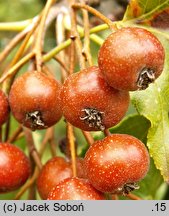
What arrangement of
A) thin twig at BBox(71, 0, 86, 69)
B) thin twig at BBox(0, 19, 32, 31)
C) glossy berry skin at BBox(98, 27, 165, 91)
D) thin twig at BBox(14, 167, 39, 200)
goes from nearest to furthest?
glossy berry skin at BBox(98, 27, 165, 91) < thin twig at BBox(71, 0, 86, 69) < thin twig at BBox(14, 167, 39, 200) < thin twig at BBox(0, 19, 32, 31)

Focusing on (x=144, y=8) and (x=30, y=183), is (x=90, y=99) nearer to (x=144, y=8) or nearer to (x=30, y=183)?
(x=144, y=8)

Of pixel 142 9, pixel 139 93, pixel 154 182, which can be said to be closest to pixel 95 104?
pixel 139 93

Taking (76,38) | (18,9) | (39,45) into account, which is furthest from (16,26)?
(18,9)

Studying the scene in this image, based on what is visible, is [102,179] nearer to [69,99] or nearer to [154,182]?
[69,99]

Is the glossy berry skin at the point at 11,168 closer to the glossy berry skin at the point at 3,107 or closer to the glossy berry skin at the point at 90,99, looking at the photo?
the glossy berry skin at the point at 3,107

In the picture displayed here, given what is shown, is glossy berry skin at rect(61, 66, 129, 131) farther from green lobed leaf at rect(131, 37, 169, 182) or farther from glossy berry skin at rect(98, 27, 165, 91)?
green lobed leaf at rect(131, 37, 169, 182)

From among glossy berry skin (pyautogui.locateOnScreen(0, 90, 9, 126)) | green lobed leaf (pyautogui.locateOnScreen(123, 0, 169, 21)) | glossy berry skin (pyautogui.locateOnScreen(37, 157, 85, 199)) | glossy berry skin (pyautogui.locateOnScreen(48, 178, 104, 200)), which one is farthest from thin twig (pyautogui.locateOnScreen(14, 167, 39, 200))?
green lobed leaf (pyautogui.locateOnScreen(123, 0, 169, 21))

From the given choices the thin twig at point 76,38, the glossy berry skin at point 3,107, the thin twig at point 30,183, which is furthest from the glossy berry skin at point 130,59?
the thin twig at point 30,183
